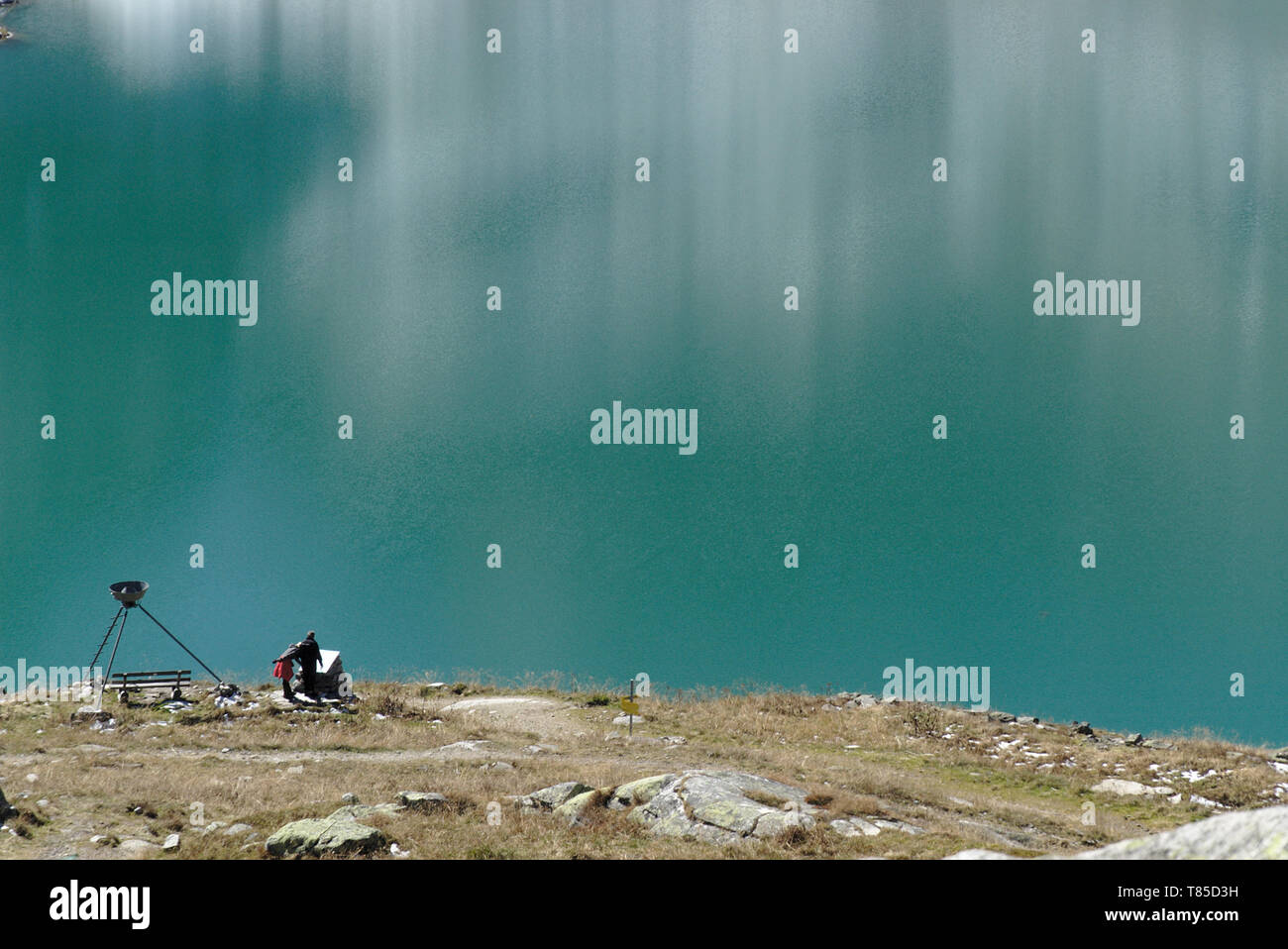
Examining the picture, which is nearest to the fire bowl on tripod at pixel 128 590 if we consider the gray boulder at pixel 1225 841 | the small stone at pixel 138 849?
the small stone at pixel 138 849

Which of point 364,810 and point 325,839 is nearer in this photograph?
point 325,839

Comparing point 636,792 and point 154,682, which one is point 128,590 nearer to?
point 154,682

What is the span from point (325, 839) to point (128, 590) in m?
15.3

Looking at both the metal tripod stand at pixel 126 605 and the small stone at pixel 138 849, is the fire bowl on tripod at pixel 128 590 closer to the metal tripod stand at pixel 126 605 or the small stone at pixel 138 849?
the metal tripod stand at pixel 126 605

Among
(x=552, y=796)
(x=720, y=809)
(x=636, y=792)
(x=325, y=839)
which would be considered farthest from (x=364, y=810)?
(x=720, y=809)

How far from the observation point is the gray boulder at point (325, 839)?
11375 mm

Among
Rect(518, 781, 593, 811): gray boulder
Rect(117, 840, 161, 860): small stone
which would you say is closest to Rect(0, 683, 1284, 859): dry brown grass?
Rect(117, 840, 161, 860): small stone

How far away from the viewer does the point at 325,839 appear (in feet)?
37.7

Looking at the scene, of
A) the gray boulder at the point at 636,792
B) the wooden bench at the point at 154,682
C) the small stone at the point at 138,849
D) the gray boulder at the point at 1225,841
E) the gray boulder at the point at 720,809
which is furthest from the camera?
the wooden bench at the point at 154,682

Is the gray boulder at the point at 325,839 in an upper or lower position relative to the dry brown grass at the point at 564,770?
upper

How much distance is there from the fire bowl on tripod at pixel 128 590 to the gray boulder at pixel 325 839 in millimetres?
14221

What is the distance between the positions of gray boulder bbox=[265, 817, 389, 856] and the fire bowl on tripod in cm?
1422
